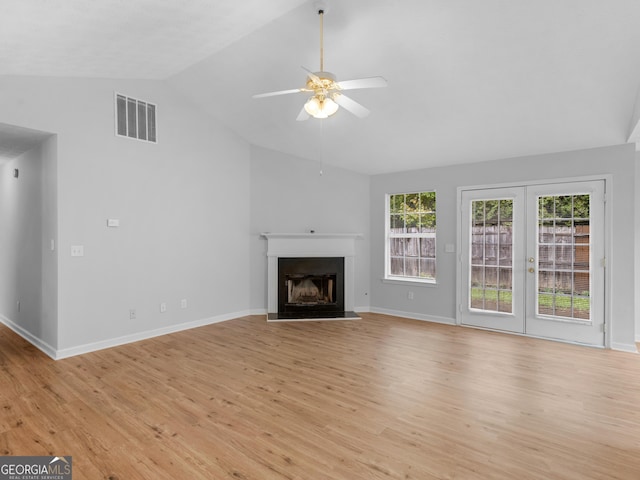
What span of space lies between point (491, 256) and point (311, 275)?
9.18 ft

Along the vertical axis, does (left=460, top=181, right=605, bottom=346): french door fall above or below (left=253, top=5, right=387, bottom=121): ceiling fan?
below

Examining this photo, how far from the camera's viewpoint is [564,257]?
14.7 ft

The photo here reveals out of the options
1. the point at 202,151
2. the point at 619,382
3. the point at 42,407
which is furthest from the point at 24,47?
the point at 619,382

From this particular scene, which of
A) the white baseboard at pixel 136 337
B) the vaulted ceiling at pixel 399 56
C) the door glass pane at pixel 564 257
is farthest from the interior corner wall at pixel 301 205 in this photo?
the door glass pane at pixel 564 257

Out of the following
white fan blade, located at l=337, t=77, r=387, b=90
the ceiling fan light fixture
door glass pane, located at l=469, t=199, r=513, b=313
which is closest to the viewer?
white fan blade, located at l=337, t=77, r=387, b=90

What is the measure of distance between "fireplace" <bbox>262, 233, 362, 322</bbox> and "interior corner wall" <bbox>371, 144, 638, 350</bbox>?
538 mm

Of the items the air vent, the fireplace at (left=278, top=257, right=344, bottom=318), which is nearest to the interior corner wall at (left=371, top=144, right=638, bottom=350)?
the fireplace at (left=278, top=257, right=344, bottom=318)

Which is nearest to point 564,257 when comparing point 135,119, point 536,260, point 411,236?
point 536,260

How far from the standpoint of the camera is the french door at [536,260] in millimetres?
4297

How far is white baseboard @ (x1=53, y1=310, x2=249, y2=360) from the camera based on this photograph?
3846 mm

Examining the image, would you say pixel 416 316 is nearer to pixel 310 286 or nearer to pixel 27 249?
pixel 310 286

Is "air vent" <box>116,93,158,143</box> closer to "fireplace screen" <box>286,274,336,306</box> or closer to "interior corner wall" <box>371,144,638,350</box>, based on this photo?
"fireplace screen" <box>286,274,336,306</box>

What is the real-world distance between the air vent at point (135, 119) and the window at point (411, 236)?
12.5ft

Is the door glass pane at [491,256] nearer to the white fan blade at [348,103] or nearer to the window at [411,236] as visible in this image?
the window at [411,236]
